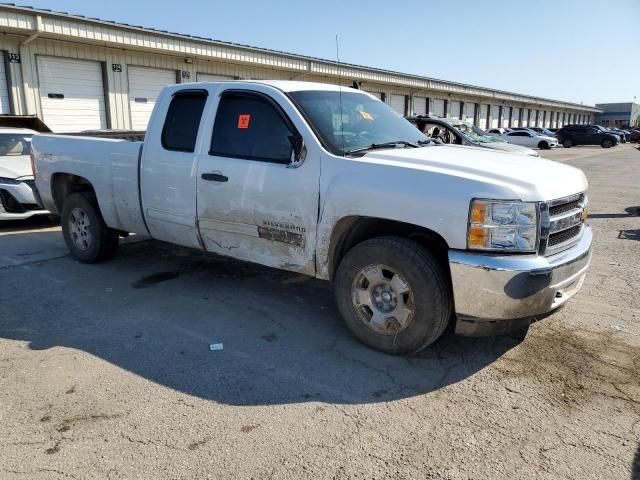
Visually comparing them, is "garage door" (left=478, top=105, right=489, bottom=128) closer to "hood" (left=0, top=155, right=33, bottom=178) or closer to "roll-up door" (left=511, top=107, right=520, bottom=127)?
"roll-up door" (left=511, top=107, right=520, bottom=127)

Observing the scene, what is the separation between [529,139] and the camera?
3750cm

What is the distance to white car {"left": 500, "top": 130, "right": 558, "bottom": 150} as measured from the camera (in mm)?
37312

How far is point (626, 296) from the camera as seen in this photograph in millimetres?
5266

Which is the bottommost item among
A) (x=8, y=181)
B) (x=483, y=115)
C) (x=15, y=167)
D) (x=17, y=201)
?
(x=17, y=201)

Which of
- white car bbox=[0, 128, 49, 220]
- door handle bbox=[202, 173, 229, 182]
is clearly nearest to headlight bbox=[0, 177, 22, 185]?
white car bbox=[0, 128, 49, 220]

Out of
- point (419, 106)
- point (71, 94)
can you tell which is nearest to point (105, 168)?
point (71, 94)

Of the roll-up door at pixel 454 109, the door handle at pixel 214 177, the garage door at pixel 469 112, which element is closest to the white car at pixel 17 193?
the door handle at pixel 214 177

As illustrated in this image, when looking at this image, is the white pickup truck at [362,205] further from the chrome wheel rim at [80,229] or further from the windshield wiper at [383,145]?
the chrome wheel rim at [80,229]

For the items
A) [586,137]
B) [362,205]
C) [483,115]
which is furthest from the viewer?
[483,115]

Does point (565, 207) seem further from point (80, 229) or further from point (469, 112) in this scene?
point (469, 112)

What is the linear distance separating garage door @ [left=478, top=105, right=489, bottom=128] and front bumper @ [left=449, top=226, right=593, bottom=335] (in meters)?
45.7

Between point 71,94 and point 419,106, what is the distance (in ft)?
78.9

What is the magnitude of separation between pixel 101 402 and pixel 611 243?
23.9 ft

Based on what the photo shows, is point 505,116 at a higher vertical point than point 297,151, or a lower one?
higher
